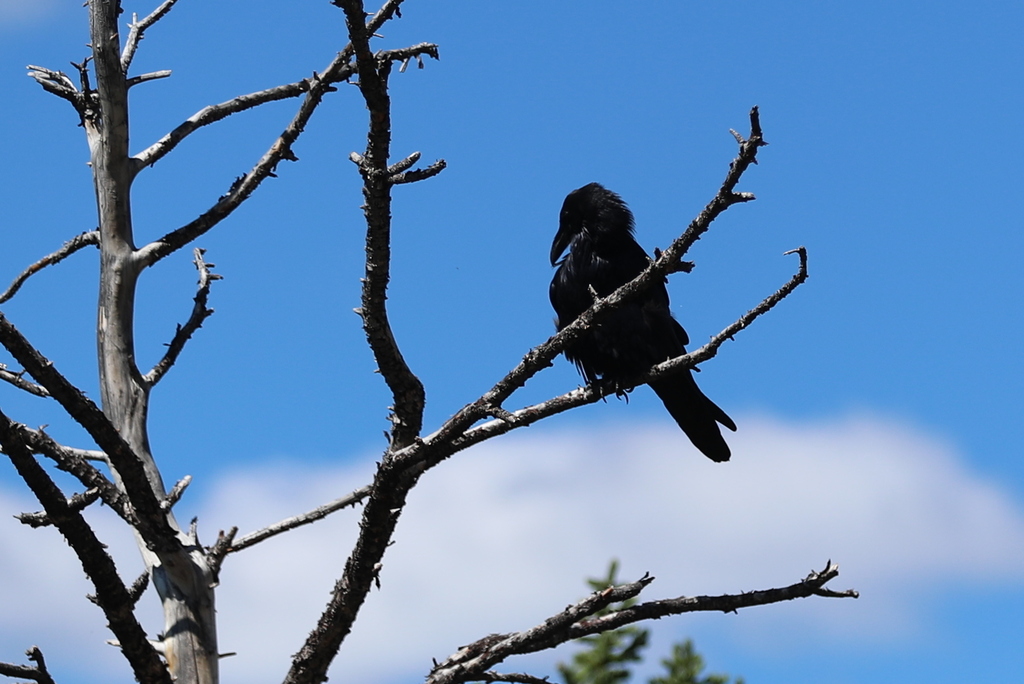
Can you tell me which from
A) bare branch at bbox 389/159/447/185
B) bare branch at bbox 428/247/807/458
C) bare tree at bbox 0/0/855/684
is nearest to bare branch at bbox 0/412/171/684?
bare tree at bbox 0/0/855/684

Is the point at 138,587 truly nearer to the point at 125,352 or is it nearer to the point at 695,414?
the point at 125,352

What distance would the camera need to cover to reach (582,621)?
181 inches

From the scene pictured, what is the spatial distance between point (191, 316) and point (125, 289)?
488 millimetres

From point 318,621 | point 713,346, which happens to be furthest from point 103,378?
point 713,346

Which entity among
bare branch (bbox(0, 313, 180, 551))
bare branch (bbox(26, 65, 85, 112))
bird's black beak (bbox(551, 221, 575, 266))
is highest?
bare branch (bbox(26, 65, 85, 112))

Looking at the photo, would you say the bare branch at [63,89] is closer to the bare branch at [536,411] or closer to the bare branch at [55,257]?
the bare branch at [55,257]

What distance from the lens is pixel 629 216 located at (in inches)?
244

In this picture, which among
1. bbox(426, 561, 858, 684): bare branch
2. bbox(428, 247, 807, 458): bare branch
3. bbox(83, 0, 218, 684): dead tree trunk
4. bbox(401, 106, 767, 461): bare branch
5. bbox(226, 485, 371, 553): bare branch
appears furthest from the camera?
bbox(226, 485, 371, 553): bare branch

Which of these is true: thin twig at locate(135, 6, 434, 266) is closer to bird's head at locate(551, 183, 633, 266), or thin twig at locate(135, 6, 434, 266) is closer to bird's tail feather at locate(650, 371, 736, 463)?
bird's head at locate(551, 183, 633, 266)

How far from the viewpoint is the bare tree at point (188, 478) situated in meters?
3.91

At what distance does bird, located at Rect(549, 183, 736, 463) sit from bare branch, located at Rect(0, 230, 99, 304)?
8.63 ft

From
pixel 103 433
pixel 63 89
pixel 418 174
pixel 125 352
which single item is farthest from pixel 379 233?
pixel 63 89

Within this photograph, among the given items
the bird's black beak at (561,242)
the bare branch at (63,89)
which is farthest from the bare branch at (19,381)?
the bird's black beak at (561,242)

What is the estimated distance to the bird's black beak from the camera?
20.7 ft
